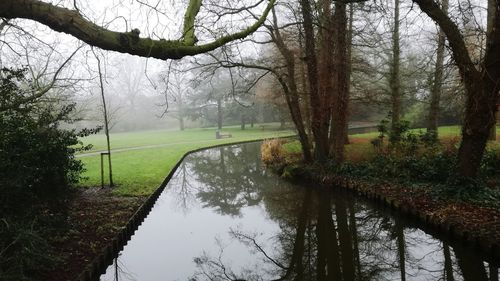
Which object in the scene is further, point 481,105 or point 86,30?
point 481,105

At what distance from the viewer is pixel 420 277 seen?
682 centimetres

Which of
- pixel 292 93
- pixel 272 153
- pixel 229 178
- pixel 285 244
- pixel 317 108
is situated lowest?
pixel 285 244

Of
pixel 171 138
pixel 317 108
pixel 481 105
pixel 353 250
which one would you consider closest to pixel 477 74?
pixel 481 105

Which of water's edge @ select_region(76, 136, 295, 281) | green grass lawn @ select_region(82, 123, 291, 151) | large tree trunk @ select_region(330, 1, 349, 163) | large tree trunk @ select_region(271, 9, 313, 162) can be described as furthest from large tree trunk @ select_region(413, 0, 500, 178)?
green grass lawn @ select_region(82, 123, 291, 151)

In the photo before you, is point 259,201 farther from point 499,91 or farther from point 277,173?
point 499,91

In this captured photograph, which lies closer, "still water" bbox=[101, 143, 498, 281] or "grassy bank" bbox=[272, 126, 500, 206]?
"still water" bbox=[101, 143, 498, 281]

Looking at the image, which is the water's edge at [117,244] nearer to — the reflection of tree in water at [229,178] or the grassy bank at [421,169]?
the reflection of tree in water at [229,178]

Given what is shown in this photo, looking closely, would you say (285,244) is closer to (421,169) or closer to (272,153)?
(421,169)

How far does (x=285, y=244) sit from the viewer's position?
8.83 m

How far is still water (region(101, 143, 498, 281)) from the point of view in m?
7.18

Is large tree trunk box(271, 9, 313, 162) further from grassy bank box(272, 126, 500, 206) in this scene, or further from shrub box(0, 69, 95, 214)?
shrub box(0, 69, 95, 214)

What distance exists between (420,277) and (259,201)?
708 cm

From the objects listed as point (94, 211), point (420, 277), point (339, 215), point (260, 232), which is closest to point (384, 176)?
point (339, 215)

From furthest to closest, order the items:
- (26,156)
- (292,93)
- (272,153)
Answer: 1. (272,153)
2. (292,93)
3. (26,156)
